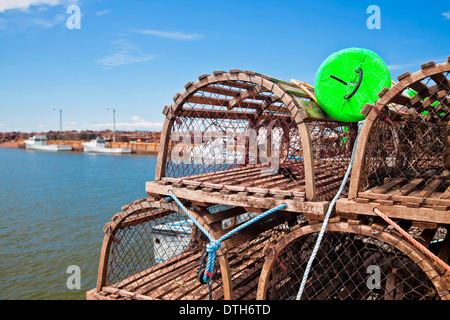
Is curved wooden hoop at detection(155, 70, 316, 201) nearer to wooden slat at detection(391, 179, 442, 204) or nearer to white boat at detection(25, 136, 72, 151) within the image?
wooden slat at detection(391, 179, 442, 204)

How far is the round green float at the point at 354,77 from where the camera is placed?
386 centimetres

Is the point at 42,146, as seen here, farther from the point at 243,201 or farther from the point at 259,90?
the point at 243,201

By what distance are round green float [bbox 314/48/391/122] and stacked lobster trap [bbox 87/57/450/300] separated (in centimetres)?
25

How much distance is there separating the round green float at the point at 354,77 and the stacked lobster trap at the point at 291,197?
0.25 m

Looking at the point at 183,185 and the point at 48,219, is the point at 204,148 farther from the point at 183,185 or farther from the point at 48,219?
the point at 48,219

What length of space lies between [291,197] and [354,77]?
1.36 metres

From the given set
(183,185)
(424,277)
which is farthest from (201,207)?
(424,277)

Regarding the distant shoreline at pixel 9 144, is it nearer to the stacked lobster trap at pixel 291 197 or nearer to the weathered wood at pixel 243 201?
the stacked lobster trap at pixel 291 197

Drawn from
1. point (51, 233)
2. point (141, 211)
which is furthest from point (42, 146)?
point (141, 211)

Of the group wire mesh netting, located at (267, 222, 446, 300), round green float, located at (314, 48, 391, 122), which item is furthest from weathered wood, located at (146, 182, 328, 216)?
round green float, located at (314, 48, 391, 122)

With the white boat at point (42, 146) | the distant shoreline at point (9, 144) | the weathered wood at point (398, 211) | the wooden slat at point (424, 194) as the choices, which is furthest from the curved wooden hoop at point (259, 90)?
the distant shoreline at point (9, 144)

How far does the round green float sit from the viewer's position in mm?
3855

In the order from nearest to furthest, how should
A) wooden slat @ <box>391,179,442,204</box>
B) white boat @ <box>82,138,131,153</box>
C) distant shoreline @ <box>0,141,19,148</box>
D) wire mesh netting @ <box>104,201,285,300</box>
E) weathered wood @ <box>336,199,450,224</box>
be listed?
1. weathered wood @ <box>336,199,450,224</box>
2. wooden slat @ <box>391,179,442,204</box>
3. wire mesh netting @ <box>104,201,285,300</box>
4. white boat @ <box>82,138,131,153</box>
5. distant shoreline @ <box>0,141,19,148</box>
